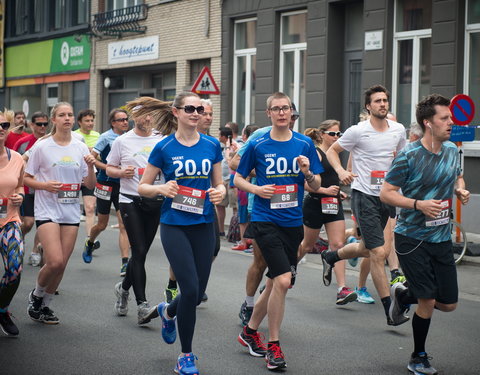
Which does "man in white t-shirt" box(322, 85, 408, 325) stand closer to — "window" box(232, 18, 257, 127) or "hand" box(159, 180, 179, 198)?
"hand" box(159, 180, 179, 198)

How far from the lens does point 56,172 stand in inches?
302

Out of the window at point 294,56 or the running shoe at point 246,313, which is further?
the window at point 294,56

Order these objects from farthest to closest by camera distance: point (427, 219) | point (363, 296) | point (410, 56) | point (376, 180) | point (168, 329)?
1. point (410, 56)
2. point (363, 296)
3. point (376, 180)
4. point (168, 329)
5. point (427, 219)

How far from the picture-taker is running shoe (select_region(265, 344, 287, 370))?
6.00m

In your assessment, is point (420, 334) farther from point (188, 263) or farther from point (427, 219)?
point (188, 263)

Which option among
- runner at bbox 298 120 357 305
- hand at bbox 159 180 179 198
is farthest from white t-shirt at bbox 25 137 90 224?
runner at bbox 298 120 357 305

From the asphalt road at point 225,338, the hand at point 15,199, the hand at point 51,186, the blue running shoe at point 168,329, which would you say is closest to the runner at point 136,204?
the asphalt road at point 225,338

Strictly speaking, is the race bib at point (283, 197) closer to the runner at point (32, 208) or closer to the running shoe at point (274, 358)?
the running shoe at point (274, 358)

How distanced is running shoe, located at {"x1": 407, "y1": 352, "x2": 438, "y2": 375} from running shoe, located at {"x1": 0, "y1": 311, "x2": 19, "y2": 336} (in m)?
3.16

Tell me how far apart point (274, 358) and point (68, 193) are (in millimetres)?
2633

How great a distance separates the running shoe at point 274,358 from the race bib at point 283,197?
40.2 inches

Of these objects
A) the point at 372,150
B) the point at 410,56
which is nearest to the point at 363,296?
the point at 372,150

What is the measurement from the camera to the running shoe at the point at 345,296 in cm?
844

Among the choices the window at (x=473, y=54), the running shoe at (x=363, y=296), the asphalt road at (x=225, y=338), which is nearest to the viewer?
the asphalt road at (x=225, y=338)
